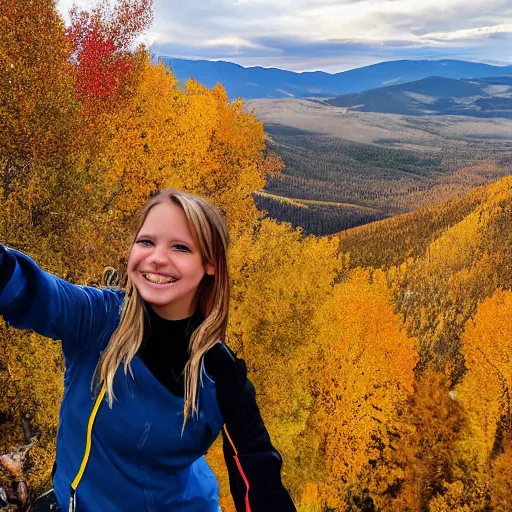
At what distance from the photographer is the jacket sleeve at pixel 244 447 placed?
2.68 m

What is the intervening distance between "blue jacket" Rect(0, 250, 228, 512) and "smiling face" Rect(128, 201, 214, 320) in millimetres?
262

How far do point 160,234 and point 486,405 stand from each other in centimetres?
4354

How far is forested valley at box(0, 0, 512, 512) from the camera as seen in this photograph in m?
12.8

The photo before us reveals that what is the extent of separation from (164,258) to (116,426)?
1.06 metres

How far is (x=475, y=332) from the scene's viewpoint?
50.9 meters

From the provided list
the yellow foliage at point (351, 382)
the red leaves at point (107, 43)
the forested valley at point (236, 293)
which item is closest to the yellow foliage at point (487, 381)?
the forested valley at point (236, 293)

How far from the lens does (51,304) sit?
2.56m

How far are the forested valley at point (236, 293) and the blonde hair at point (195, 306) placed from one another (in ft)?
33.6

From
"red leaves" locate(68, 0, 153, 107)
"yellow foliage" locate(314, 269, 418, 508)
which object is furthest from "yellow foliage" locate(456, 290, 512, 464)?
"red leaves" locate(68, 0, 153, 107)

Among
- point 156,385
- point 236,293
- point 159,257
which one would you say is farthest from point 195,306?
point 236,293

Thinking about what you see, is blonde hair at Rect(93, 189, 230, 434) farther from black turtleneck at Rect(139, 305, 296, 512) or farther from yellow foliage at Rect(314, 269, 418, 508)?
yellow foliage at Rect(314, 269, 418, 508)

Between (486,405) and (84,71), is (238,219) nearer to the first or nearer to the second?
(84,71)

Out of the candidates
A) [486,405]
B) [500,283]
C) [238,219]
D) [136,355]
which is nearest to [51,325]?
[136,355]

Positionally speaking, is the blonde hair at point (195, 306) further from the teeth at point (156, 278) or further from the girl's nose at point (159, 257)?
the girl's nose at point (159, 257)
